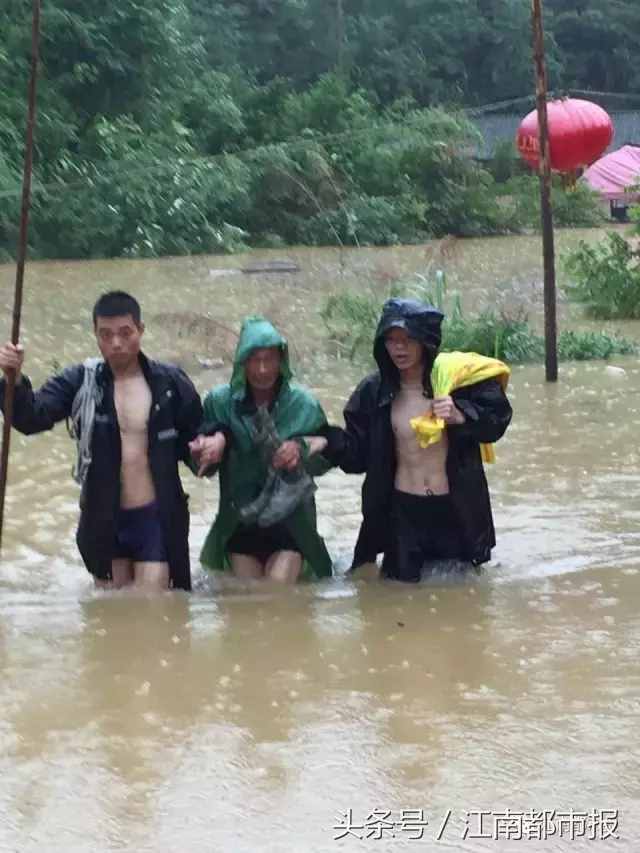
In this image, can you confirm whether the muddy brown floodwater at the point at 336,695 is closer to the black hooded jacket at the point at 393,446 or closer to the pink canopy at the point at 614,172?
the black hooded jacket at the point at 393,446

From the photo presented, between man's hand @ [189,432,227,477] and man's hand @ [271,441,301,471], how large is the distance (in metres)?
0.22

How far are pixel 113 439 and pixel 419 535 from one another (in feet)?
4.31

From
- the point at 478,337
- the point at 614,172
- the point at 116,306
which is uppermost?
the point at 614,172

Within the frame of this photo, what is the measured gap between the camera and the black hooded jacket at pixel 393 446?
19.1 feet

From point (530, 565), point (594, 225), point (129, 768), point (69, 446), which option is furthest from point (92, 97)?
point (129, 768)

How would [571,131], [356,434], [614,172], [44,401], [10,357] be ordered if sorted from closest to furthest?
[10,357], [44,401], [356,434], [571,131], [614,172]

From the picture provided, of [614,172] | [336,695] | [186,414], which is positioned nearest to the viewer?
[336,695]

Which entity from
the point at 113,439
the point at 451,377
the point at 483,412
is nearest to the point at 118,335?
the point at 113,439

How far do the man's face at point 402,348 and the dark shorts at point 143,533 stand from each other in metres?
1.11

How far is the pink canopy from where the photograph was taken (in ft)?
113

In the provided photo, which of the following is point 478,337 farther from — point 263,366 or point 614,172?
point 614,172

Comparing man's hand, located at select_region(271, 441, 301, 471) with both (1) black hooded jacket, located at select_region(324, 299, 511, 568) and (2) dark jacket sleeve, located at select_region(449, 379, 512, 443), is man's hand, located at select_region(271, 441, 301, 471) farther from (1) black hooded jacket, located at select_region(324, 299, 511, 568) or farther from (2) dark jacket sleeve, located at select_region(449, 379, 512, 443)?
(2) dark jacket sleeve, located at select_region(449, 379, 512, 443)

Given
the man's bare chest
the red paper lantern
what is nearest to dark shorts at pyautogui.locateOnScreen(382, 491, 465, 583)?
the man's bare chest

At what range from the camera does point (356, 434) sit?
19.8 feet
